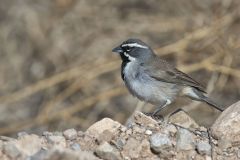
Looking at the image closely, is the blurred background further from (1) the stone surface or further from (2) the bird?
(1) the stone surface

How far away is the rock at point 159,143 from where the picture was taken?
7578mm

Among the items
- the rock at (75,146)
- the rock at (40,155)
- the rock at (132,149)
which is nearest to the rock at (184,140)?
the rock at (132,149)

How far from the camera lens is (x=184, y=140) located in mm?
7824

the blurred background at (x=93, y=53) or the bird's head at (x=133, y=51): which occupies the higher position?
the blurred background at (x=93, y=53)

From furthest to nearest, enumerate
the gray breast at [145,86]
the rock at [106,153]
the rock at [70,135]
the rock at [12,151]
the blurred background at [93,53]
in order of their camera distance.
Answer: the blurred background at [93,53] → the gray breast at [145,86] → the rock at [70,135] → the rock at [106,153] → the rock at [12,151]

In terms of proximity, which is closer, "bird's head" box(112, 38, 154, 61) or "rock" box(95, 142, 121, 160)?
"rock" box(95, 142, 121, 160)

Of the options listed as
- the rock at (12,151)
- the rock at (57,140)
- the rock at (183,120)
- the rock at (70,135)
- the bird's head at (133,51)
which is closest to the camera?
the rock at (12,151)

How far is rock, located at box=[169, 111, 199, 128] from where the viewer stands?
8484mm

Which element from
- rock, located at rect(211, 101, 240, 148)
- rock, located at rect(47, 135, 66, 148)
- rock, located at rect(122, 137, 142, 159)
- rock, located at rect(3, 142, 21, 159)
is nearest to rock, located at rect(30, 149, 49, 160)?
rock, located at rect(3, 142, 21, 159)

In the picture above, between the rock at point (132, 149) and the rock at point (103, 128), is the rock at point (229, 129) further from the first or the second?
the rock at point (103, 128)

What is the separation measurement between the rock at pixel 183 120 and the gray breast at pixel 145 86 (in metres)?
1.30

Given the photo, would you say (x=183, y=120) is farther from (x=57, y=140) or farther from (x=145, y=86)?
(x=57, y=140)

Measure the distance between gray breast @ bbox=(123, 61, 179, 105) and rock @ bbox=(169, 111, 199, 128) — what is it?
1298 mm

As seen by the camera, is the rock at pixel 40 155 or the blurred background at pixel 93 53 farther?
the blurred background at pixel 93 53
